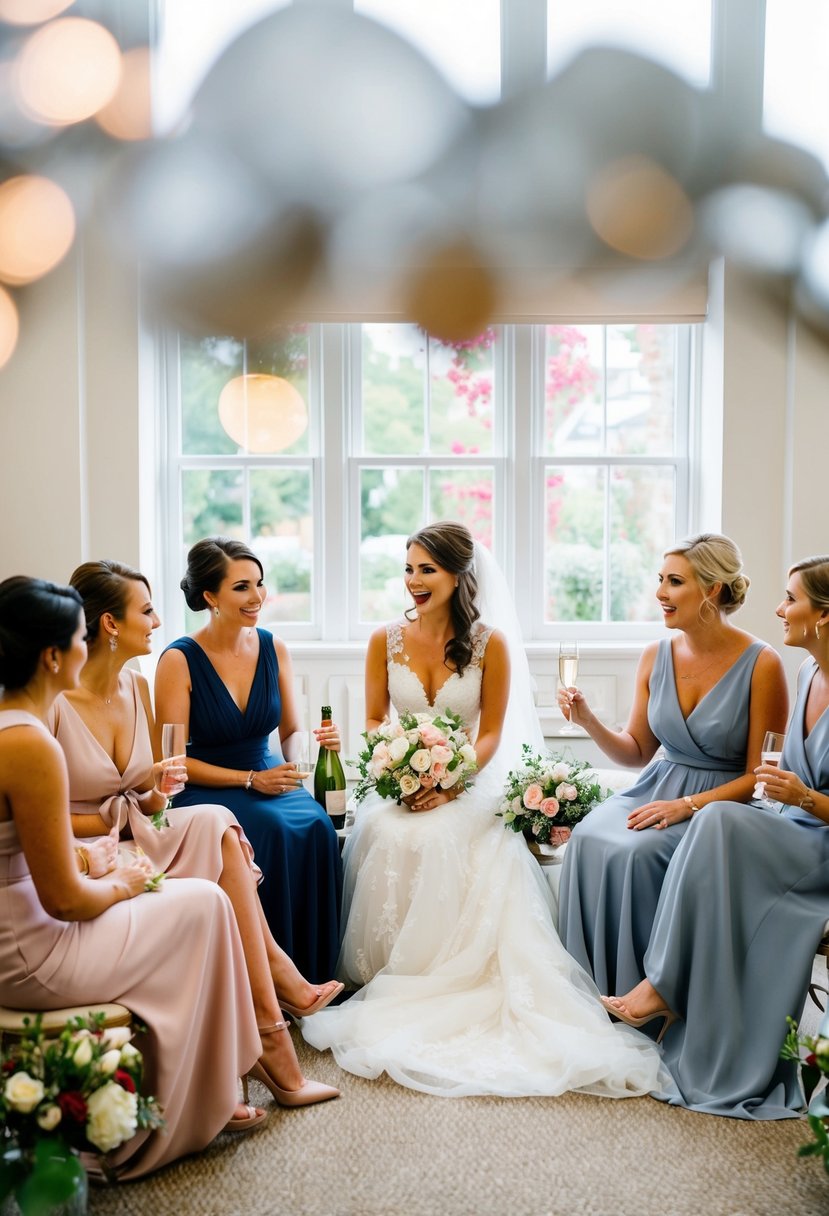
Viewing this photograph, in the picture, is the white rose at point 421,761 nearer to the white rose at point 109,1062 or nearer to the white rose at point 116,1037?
the white rose at point 116,1037

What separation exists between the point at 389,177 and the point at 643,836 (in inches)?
126

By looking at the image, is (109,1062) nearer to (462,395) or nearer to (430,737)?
(430,737)

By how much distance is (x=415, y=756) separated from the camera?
342 centimetres

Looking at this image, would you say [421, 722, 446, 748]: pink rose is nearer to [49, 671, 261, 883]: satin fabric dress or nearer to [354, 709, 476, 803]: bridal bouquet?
[354, 709, 476, 803]: bridal bouquet

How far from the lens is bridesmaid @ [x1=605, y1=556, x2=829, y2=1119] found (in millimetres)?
2734

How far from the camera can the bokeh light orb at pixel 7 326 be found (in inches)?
177

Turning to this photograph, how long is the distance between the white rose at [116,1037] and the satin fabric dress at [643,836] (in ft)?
5.22

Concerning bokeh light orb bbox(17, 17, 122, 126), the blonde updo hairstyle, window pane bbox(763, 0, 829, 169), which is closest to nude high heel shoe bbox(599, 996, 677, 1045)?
the blonde updo hairstyle

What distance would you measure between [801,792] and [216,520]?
3257 millimetres

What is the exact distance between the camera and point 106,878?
94.9 inches

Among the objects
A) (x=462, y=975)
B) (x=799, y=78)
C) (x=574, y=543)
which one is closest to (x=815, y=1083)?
(x=462, y=975)

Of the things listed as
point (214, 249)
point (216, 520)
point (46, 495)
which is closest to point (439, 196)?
point (214, 249)

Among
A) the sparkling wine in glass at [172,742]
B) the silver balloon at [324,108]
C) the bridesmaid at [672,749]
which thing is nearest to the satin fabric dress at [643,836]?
the bridesmaid at [672,749]

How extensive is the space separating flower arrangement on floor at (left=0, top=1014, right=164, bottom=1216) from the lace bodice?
2.00 metres
